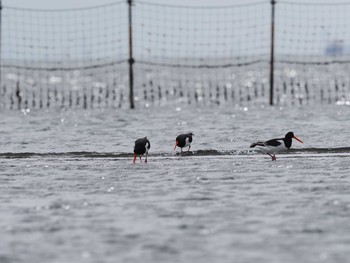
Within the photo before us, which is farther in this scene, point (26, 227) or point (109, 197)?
point (109, 197)

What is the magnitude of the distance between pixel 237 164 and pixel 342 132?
6225 millimetres

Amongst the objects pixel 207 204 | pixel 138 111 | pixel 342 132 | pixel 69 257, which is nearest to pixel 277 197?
pixel 207 204

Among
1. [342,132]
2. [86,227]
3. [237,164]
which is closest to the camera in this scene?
[86,227]

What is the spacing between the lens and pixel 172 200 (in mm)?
10133

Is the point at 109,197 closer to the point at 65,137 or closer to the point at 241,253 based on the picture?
the point at 241,253

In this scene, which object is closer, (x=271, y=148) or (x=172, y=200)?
(x=172, y=200)

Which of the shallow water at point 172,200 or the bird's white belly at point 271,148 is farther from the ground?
the bird's white belly at point 271,148

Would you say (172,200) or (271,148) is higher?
(271,148)

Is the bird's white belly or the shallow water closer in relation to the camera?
the shallow water

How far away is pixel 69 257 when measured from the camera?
24.0 feet

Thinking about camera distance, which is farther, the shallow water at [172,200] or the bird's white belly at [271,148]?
the bird's white belly at [271,148]

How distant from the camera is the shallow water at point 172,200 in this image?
297 inches

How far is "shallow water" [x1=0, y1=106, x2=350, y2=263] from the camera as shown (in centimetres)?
755

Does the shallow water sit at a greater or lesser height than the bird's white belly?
lesser
